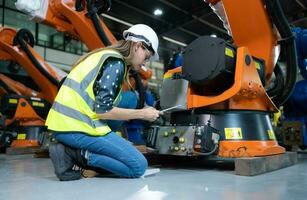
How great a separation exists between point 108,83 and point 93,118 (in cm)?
24

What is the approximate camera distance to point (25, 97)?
16.0ft

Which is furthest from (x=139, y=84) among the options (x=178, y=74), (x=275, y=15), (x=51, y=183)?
(x=51, y=183)

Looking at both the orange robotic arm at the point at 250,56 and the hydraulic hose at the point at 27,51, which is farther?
the hydraulic hose at the point at 27,51

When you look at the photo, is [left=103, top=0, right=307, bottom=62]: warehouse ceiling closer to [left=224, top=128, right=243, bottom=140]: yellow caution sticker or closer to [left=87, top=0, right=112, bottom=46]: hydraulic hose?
[left=87, top=0, right=112, bottom=46]: hydraulic hose

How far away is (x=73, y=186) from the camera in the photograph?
70.9 inches

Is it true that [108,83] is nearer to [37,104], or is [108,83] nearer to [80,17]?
[80,17]

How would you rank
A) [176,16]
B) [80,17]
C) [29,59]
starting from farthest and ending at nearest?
1. [176,16]
2. [29,59]
3. [80,17]

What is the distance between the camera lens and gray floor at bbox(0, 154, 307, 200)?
1.54 meters

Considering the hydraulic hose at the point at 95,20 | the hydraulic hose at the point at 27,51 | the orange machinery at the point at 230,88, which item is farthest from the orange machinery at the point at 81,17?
the orange machinery at the point at 230,88

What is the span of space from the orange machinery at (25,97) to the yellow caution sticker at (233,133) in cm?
299

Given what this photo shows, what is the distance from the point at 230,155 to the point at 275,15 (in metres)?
1.16

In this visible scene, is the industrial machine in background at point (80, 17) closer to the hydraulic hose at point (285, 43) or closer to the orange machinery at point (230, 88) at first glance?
the orange machinery at point (230, 88)

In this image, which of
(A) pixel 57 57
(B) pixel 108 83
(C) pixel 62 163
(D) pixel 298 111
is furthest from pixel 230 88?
(A) pixel 57 57

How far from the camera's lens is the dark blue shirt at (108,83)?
1.95m
